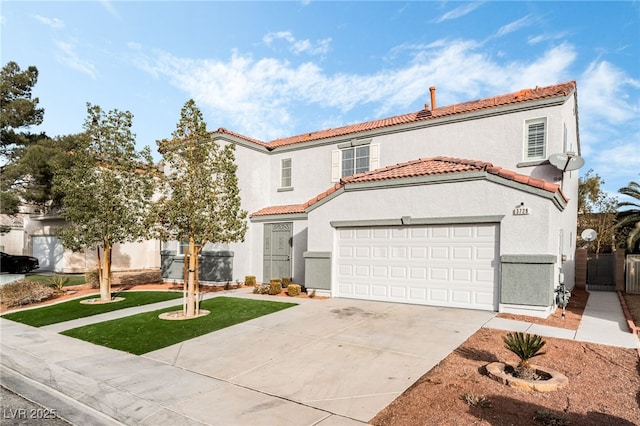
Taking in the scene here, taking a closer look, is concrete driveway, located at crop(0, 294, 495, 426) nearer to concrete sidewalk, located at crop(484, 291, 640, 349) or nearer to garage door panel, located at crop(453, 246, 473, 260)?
concrete sidewalk, located at crop(484, 291, 640, 349)

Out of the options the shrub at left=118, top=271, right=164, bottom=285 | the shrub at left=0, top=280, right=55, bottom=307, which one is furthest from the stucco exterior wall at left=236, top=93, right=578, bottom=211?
the shrub at left=0, top=280, right=55, bottom=307

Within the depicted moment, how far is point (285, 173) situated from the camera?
20.2m

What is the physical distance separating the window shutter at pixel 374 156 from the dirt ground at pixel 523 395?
10.8 metres

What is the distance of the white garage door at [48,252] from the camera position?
27109 mm

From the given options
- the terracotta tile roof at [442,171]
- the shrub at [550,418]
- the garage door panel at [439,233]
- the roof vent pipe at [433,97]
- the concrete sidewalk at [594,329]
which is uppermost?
the roof vent pipe at [433,97]

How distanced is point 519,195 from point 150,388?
10348 millimetres

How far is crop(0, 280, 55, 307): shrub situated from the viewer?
49.0ft

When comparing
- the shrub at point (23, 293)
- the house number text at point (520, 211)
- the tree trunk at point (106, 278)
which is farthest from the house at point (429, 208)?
the shrub at point (23, 293)

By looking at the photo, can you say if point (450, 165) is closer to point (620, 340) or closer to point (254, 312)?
point (620, 340)

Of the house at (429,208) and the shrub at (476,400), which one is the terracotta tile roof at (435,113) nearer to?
the house at (429,208)

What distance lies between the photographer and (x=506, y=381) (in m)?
5.87

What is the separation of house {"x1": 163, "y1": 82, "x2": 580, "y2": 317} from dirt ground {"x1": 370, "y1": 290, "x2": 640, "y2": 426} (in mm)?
3856

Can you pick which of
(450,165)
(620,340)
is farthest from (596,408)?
(450,165)

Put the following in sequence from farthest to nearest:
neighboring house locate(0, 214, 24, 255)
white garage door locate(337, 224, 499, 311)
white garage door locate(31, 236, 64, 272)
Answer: neighboring house locate(0, 214, 24, 255) < white garage door locate(31, 236, 64, 272) < white garage door locate(337, 224, 499, 311)
